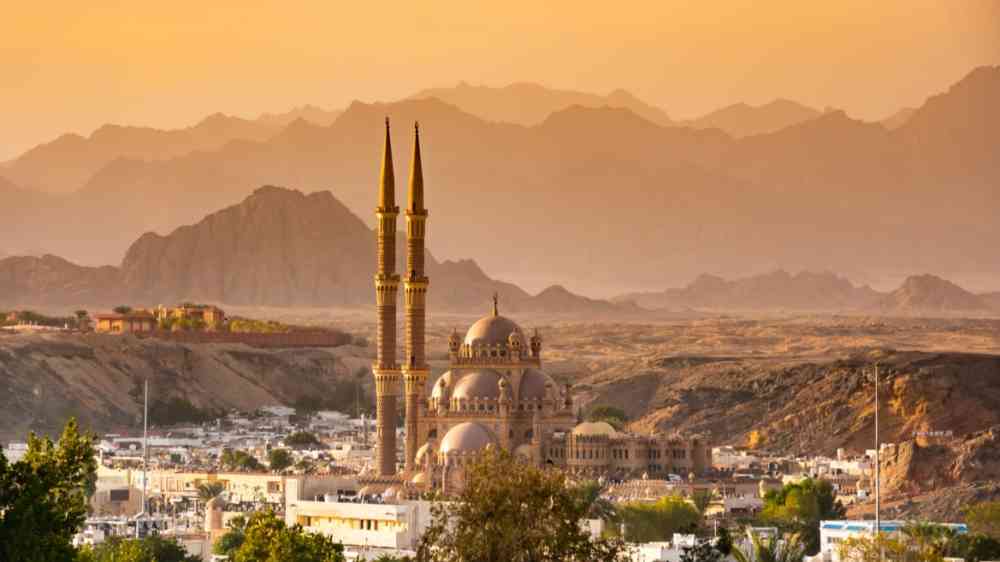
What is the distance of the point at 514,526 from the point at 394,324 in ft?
256

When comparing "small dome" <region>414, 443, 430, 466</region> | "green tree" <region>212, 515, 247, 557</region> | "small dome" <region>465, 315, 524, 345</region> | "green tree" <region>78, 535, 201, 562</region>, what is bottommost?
"green tree" <region>78, 535, 201, 562</region>

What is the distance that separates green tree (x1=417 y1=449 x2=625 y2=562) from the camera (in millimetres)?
59969

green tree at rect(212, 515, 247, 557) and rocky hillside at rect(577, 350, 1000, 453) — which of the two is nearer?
green tree at rect(212, 515, 247, 557)

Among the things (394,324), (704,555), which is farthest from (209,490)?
(704,555)

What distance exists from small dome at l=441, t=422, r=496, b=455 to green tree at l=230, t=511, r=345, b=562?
50.1 metres

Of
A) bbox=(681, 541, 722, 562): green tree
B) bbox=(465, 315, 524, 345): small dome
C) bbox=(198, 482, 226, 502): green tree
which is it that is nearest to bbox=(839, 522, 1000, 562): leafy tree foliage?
bbox=(681, 541, 722, 562): green tree

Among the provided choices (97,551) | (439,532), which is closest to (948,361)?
(97,551)

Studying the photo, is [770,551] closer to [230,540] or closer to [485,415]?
[230,540]

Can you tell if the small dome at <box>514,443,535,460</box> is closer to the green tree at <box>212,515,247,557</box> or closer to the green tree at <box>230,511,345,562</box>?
the green tree at <box>212,515,247,557</box>

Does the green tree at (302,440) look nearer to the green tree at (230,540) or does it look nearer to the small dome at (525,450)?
the small dome at (525,450)

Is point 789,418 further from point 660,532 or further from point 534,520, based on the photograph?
point 534,520

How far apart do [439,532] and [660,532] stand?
49.2 m

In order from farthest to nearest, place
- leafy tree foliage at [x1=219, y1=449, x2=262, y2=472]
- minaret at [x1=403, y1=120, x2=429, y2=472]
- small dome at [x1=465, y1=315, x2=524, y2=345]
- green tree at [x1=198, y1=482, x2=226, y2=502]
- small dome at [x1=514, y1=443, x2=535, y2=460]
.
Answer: leafy tree foliage at [x1=219, y1=449, x2=262, y2=472] → small dome at [x1=465, y1=315, x2=524, y2=345] → minaret at [x1=403, y1=120, x2=429, y2=472] → green tree at [x1=198, y1=482, x2=226, y2=502] → small dome at [x1=514, y1=443, x2=535, y2=460]

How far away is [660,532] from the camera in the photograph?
109375 millimetres
